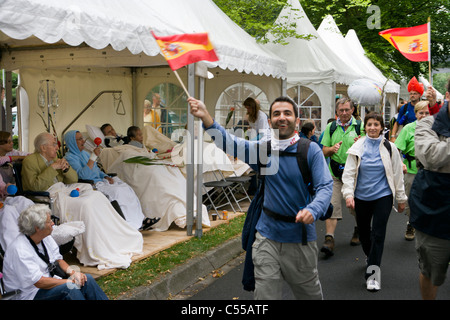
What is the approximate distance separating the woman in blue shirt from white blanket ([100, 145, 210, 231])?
9.32 feet

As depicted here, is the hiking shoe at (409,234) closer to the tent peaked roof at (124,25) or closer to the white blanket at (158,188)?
the white blanket at (158,188)

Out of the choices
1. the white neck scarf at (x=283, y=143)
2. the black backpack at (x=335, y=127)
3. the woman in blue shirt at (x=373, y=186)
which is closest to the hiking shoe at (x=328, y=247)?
the woman in blue shirt at (x=373, y=186)

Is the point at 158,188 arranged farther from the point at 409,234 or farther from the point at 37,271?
the point at 37,271

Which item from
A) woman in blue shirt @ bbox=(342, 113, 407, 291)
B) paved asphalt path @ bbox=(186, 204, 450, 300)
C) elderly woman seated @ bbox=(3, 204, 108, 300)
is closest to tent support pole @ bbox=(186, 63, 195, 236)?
paved asphalt path @ bbox=(186, 204, 450, 300)

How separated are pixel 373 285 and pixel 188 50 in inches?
124

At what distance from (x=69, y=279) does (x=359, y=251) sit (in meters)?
4.30

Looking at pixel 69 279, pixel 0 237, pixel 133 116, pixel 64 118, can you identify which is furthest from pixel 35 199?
pixel 133 116

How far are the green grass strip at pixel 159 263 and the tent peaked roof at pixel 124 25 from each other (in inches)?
95.3

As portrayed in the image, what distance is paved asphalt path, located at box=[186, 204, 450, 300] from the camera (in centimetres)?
536

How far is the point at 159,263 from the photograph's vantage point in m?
6.02

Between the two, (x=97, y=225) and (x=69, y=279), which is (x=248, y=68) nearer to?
(x=97, y=225)

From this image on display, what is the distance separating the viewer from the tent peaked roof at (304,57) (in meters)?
15.2

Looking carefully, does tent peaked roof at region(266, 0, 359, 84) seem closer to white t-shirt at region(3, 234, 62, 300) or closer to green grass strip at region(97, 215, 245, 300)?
green grass strip at region(97, 215, 245, 300)

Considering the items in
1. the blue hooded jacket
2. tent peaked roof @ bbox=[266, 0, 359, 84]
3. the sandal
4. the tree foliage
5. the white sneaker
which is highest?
the tree foliage
